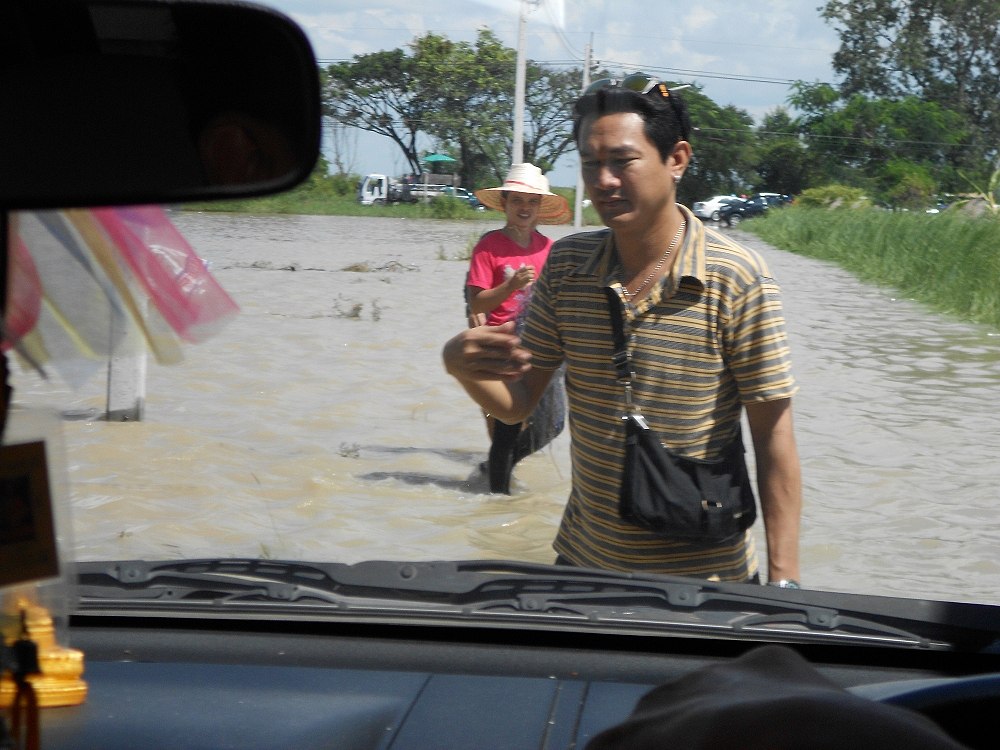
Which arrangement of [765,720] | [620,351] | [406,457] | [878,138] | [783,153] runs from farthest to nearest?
[783,153], [878,138], [406,457], [620,351], [765,720]

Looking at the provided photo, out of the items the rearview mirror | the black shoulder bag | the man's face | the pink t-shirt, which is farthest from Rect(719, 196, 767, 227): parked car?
the rearview mirror

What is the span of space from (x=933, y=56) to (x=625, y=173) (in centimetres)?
3877

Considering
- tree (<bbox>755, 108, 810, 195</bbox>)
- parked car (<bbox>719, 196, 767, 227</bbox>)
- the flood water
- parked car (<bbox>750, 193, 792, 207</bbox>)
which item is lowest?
parked car (<bbox>719, 196, 767, 227</bbox>)

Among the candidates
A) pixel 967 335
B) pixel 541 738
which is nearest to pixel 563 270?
pixel 541 738

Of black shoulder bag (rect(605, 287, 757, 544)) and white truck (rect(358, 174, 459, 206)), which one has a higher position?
black shoulder bag (rect(605, 287, 757, 544))

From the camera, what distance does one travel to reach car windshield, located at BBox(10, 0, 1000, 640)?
5.82 meters

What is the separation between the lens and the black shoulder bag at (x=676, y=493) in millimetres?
2947

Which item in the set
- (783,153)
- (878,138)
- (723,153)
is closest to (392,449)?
(878,138)

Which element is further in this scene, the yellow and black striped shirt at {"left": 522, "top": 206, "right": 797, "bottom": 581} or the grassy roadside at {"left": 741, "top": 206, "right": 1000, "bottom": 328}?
the grassy roadside at {"left": 741, "top": 206, "right": 1000, "bottom": 328}

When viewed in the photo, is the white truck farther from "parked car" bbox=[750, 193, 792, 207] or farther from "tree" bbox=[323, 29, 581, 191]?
"parked car" bbox=[750, 193, 792, 207]

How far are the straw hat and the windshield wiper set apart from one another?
4.46 metres

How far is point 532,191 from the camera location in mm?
6730

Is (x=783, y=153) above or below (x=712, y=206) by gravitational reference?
above

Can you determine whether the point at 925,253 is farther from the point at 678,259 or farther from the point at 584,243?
the point at 678,259
